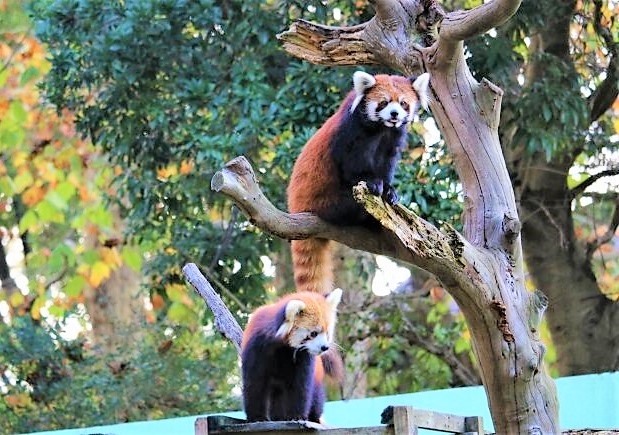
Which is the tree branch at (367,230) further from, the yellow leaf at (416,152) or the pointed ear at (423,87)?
the yellow leaf at (416,152)

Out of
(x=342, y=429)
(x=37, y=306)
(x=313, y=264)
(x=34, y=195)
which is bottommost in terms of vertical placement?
(x=342, y=429)

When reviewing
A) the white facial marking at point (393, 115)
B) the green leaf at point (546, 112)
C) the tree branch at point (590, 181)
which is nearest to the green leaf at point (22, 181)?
the tree branch at point (590, 181)

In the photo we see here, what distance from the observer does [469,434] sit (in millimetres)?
3625

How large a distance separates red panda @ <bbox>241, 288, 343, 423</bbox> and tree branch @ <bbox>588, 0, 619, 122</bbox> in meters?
3.12

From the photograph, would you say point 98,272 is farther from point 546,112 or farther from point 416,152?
point 546,112

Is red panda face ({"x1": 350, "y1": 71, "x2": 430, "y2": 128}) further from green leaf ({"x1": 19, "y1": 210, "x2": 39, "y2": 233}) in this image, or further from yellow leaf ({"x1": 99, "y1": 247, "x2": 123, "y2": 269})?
green leaf ({"x1": 19, "y1": 210, "x2": 39, "y2": 233})

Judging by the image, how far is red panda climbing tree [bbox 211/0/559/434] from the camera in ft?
10.9

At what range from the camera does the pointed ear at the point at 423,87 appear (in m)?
3.67

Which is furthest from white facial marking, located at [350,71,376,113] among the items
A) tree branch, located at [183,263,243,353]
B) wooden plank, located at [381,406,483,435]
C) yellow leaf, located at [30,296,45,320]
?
yellow leaf, located at [30,296,45,320]

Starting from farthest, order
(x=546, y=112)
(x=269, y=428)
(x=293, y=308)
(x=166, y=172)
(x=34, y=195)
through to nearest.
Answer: (x=34, y=195)
(x=166, y=172)
(x=546, y=112)
(x=293, y=308)
(x=269, y=428)

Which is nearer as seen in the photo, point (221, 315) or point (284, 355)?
point (284, 355)

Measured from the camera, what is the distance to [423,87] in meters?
3.70

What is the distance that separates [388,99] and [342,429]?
1.30 metres

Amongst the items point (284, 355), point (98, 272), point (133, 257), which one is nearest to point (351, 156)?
point (284, 355)
